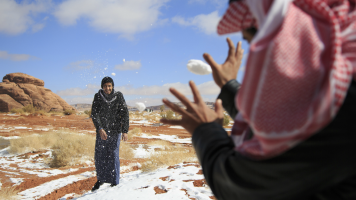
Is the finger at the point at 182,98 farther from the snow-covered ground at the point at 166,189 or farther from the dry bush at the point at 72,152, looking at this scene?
the dry bush at the point at 72,152

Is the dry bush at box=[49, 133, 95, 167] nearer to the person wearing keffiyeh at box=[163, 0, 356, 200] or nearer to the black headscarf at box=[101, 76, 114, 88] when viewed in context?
the black headscarf at box=[101, 76, 114, 88]

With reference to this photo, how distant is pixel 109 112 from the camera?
4938 millimetres

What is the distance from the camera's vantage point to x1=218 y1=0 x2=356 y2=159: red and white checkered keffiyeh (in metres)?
0.51

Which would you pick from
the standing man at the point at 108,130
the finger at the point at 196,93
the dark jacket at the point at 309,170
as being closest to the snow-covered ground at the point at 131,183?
the standing man at the point at 108,130

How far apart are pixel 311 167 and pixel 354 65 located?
0.26 m

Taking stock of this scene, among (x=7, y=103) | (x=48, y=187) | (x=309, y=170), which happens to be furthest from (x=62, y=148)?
(x=7, y=103)

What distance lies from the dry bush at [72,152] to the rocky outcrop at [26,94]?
37286mm

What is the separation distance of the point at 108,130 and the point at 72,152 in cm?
371

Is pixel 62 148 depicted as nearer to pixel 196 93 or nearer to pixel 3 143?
pixel 3 143

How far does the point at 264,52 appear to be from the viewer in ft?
1.80

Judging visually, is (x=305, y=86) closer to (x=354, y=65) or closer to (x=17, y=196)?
(x=354, y=65)

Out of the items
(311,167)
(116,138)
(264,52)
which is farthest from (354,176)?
(116,138)

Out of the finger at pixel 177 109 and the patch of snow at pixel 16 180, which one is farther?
the patch of snow at pixel 16 180

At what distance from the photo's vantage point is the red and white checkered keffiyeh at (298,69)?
0.51 metres
